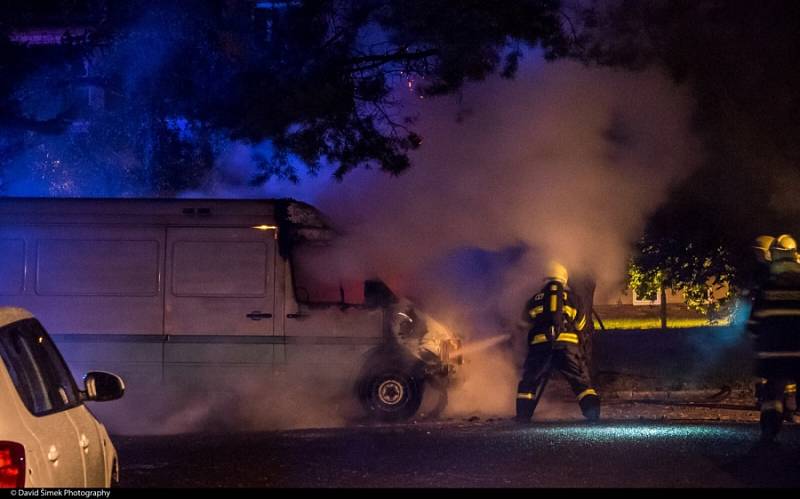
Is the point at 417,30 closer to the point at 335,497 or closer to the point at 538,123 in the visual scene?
the point at 538,123

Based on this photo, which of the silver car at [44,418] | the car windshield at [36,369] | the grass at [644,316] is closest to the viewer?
the silver car at [44,418]

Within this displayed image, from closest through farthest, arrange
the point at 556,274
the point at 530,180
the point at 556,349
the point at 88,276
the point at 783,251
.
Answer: the point at 783,251, the point at 556,349, the point at 556,274, the point at 88,276, the point at 530,180

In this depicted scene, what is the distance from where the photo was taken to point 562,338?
10078mm

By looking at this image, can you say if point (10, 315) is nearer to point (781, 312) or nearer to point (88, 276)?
point (781, 312)

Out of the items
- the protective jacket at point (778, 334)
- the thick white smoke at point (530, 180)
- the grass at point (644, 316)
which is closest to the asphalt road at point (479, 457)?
the protective jacket at point (778, 334)

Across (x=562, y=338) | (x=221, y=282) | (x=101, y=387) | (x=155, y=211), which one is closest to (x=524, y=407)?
(x=562, y=338)

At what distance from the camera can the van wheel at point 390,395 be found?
34.6ft

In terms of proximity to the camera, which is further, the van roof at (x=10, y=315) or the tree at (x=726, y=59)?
the tree at (x=726, y=59)

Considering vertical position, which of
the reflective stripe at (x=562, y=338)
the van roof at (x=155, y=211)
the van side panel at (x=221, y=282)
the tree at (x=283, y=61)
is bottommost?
the reflective stripe at (x=562, y=338)

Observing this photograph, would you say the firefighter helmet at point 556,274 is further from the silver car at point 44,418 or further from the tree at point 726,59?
the silver car at point 44,418

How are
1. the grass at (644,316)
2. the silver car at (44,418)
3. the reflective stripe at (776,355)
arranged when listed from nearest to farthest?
the silver car at (44,418) → the reflective stripe at (776,355) → the grass at (644,316)

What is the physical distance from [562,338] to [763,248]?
2.29 meters

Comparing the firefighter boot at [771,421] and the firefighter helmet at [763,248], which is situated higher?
the firefighter helmet at [763,248]

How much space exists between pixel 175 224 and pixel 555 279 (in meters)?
3.80
